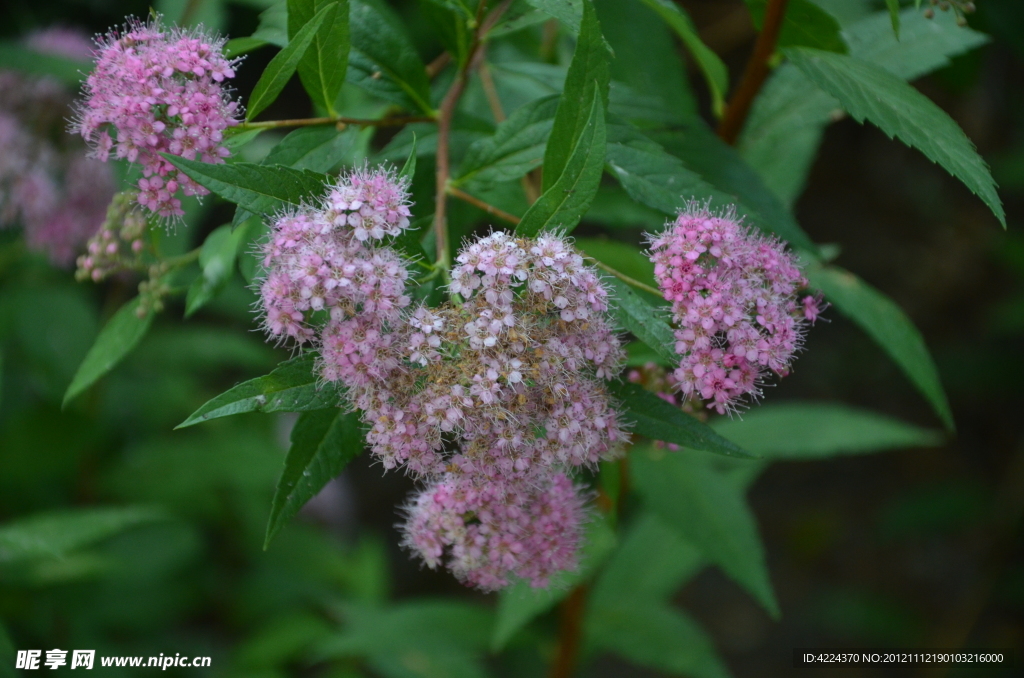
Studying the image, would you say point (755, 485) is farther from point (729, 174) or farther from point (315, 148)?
point (315, 148)

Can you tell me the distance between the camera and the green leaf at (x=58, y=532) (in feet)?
5.80

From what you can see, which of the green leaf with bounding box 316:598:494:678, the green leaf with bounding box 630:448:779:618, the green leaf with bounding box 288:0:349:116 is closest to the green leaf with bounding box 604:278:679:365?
the green leaf with bounding box 288:0:349:116

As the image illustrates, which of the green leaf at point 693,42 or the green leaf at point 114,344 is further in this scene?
the green leaf at point 114,344

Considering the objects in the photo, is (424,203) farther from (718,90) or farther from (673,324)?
(718,90)

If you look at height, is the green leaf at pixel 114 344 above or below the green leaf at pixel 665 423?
below

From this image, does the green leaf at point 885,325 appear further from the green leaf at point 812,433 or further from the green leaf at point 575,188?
the green leaf at point 575,188

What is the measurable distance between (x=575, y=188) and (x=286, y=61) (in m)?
0.44

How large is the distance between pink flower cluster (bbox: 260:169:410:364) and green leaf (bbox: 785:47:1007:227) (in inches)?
27.7

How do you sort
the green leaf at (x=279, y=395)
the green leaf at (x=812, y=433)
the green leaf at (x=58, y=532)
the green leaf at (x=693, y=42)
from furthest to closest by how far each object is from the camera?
the green leaf at (x=812, y=433), the green leaf at (x=58, y=532), the green leaf at (x=693, y=42), the green leaf at (x=279, y=395)

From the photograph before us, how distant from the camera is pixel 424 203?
1338mm

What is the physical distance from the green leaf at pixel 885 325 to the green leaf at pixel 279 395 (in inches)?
45.0

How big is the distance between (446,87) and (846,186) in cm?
305

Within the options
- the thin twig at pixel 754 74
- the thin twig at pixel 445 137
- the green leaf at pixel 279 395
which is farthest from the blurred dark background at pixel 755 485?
the green leaf at pixel 279 395

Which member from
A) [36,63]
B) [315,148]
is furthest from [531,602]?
[36,63]
